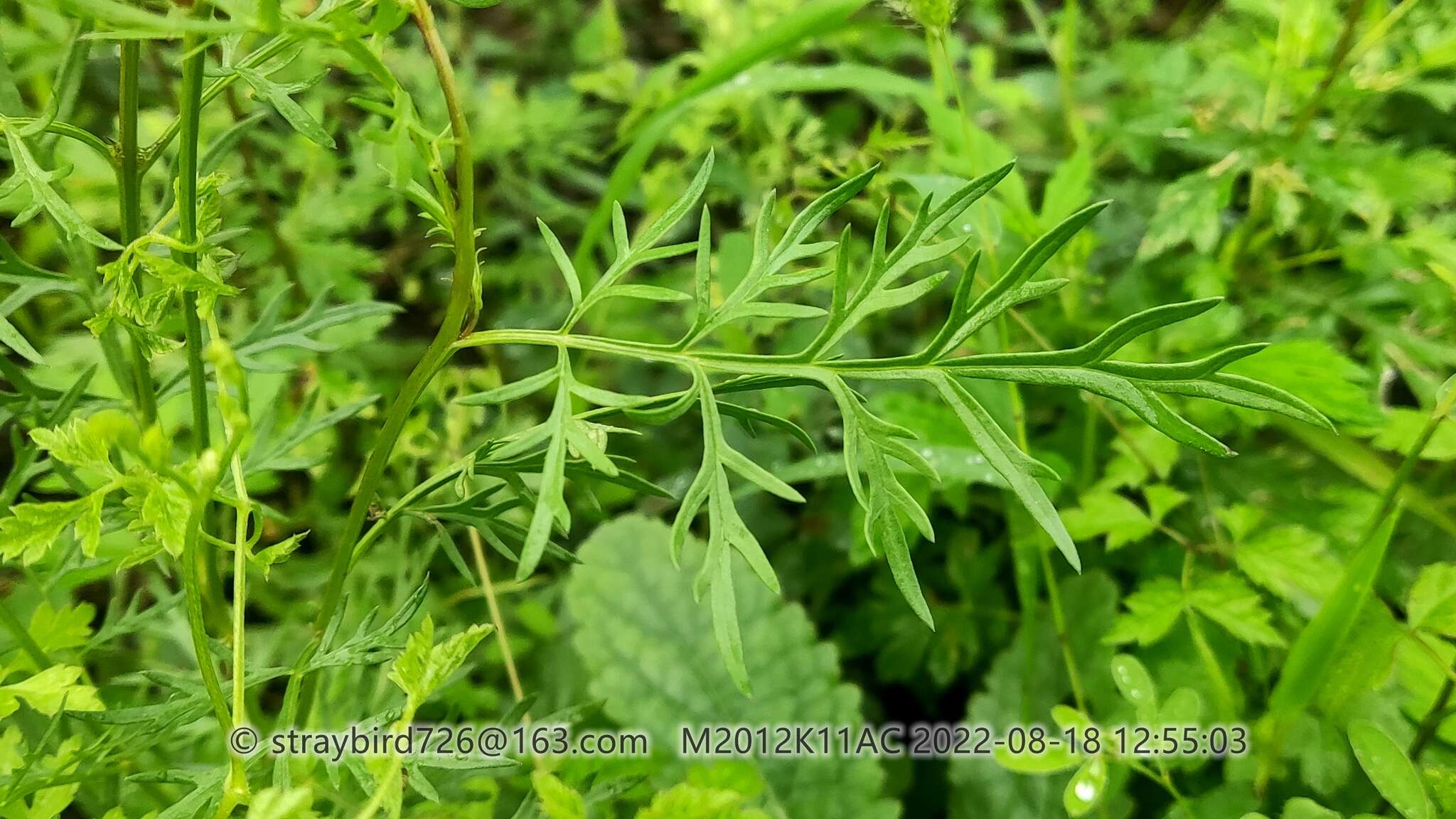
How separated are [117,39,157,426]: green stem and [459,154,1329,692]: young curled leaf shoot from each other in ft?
0.86

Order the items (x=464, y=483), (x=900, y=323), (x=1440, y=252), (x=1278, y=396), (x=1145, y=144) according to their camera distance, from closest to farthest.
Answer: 1. (x=1278, y=396)
2. (x=464, y=483)
3. (x=1440, y=252)
4. (x=1145, y=144)
5. (x=900, y=323)

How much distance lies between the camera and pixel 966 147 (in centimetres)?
92

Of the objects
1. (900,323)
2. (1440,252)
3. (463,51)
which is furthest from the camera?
(463,51)

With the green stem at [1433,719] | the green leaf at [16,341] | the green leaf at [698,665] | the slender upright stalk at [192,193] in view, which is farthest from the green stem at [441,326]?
the green stem at [1433,719]

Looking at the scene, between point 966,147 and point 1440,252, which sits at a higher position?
point 966,147

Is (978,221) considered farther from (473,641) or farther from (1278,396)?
(473,641)

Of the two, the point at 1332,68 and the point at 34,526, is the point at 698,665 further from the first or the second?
the point at 1332,68

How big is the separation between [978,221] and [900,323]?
49cm

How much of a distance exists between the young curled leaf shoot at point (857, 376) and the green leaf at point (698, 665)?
0.51 m

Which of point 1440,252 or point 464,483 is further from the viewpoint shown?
point 1440,252

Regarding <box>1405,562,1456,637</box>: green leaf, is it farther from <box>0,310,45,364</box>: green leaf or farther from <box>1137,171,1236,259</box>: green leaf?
<box>0,310,45,364</box>: green leaf

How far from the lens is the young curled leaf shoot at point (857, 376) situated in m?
0.46

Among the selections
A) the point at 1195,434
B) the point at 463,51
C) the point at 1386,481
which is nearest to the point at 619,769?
the point at 1195,434

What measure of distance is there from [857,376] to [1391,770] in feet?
1.70
